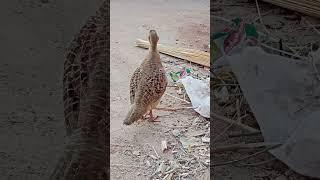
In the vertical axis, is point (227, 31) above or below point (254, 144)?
above

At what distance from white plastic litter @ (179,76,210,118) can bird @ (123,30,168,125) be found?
0.70 feet

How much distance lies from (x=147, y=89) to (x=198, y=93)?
37 centimetres

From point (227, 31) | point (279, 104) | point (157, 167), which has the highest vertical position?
point (227, 31)

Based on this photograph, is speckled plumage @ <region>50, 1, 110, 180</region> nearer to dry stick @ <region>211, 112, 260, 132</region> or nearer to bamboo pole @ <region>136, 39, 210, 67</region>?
dry stick @ <region>211, 112, 260, 132</region>

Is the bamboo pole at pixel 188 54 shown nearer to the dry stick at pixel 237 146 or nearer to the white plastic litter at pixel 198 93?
the white plastic litter at pixel 198 93

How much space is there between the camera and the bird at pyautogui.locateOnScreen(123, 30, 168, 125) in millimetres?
2521

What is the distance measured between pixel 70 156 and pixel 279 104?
1189 millimetres

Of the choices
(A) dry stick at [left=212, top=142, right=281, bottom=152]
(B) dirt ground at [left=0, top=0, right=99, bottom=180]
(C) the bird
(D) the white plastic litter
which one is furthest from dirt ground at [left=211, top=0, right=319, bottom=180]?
(B) dirt ground at [left=0, top=0, right=99, bottom=180]

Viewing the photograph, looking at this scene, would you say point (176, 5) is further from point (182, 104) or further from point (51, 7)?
point (182, 104)

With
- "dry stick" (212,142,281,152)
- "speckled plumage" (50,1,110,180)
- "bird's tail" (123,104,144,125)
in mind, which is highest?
"speckled plumage" (50,1,110,180)

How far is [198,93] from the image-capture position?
2805 millimetres

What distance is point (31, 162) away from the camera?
2.10 meters

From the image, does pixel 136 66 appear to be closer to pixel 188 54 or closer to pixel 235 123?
pixel 188 54

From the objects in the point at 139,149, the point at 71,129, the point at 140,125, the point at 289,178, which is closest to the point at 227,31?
the point at 140,125
